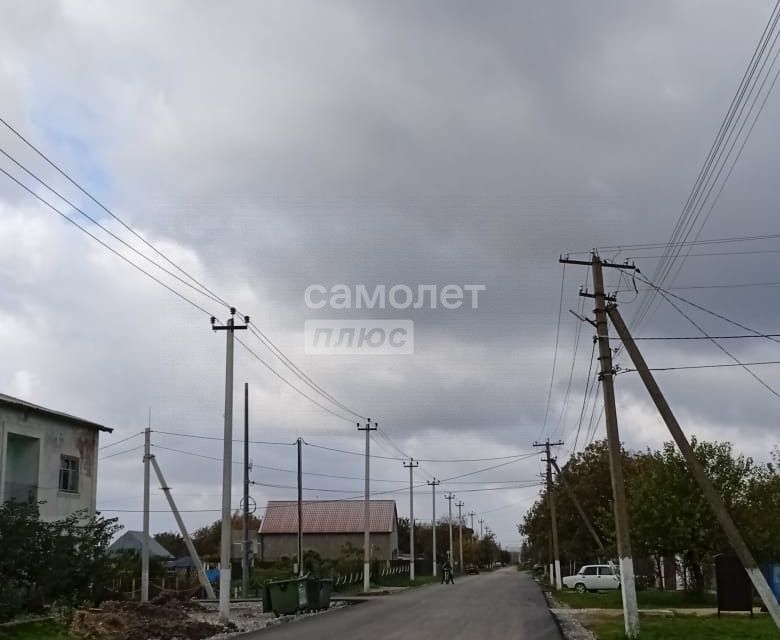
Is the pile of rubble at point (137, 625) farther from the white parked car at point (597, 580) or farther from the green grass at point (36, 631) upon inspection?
the white parked car at point (597, 580)

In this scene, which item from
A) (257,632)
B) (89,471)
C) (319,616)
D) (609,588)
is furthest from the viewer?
(609,588)

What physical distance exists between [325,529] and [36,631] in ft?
250

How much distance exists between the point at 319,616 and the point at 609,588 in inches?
1053

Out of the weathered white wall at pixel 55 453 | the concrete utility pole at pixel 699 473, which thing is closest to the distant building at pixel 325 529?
the weathered white wall at pixel 55 453

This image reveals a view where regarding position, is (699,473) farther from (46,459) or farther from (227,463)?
(46,459)

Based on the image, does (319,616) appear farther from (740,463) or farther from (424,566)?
(424,566)

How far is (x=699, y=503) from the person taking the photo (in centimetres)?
3481

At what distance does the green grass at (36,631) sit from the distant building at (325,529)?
239ft

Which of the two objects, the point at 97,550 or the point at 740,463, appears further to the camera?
the point at 740,463

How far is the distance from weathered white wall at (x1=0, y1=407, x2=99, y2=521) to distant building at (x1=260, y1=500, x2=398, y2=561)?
199 feet

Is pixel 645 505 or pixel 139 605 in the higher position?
pixel 645 505

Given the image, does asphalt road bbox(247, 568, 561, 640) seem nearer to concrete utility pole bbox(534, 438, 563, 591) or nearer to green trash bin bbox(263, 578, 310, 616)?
green trash bin bbox(263, 578, 310, 616)

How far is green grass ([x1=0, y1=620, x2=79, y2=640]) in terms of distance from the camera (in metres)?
22.3

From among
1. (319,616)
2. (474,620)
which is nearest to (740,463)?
(474,620)
